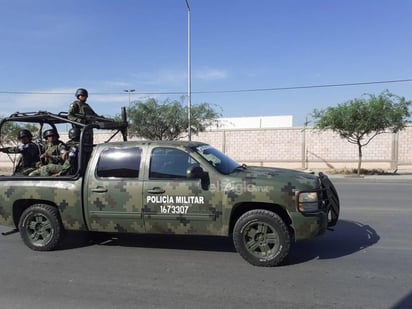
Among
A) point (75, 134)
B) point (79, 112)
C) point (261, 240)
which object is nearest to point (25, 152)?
point (75, 134)

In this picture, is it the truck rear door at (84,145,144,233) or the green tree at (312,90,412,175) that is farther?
the green tree at (312,90,412,175)

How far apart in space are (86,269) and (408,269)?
405 centimetres

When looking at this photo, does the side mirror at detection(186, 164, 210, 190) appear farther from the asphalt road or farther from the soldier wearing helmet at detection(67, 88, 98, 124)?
the soldier wearing helmet at detection(67, 88, 98, 124)

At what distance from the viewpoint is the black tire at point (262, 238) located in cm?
523

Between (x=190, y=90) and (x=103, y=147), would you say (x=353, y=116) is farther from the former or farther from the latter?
(x=103, y=147)

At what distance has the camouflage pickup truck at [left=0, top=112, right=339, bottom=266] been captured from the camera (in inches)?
207

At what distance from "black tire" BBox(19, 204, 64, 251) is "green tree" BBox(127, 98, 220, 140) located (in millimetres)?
19067

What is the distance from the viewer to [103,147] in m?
6.21

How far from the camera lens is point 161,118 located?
25594 millimetres

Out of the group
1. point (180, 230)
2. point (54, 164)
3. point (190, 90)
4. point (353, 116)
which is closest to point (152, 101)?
point (190, 90)

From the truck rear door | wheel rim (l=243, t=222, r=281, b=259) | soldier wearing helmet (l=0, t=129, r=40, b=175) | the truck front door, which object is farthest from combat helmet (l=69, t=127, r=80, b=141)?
wheel rim (l=243, t=222, r=281, b=259)

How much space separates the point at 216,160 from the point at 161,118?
20.0 metres

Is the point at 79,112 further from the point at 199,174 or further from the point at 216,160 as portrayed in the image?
the point at 199,174

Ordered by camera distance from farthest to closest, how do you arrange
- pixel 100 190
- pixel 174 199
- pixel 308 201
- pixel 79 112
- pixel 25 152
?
pixel 79 112 → pixel 25 152 → pixel 100 190 → pixel 174 199 → pixel 308 201
